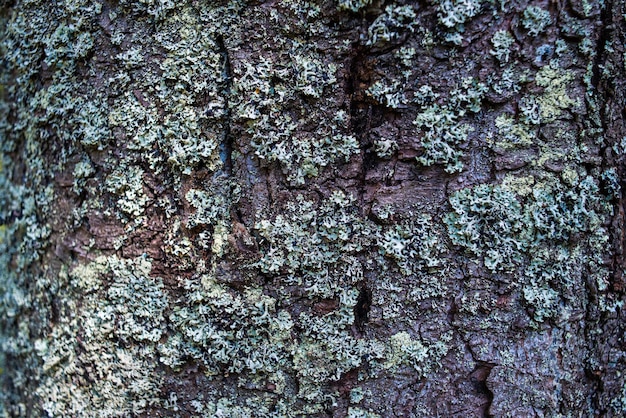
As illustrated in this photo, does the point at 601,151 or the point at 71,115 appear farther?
the point at 71,115

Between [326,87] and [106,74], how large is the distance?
459 mm

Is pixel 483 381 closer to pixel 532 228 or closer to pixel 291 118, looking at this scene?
pixel 532 228

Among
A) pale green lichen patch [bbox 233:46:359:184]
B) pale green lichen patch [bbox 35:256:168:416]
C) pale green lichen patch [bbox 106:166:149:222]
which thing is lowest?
pale green lichen patch [bbox 35:256:168:416]

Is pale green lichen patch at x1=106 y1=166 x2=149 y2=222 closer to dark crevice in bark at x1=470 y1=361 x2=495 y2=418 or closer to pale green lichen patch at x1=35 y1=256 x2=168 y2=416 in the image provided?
pale green lichen patch at x1=35 y1=256 x2=168 y2=416

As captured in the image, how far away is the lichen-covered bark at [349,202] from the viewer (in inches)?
32.4

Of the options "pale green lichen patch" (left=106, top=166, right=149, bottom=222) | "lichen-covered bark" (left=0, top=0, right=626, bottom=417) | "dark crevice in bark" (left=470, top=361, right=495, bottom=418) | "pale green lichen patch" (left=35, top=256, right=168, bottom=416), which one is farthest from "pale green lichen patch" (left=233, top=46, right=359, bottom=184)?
"dark crevice in bark" (left=470, top=361, right=495, bottom=418)

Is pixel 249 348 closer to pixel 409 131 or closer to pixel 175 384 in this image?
pixel 175 384

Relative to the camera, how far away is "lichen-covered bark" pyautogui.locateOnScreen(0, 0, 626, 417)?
2.70ft

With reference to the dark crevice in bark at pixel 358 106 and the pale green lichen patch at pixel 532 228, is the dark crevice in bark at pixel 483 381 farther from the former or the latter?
the dark crevice in bark at pixel 358 106

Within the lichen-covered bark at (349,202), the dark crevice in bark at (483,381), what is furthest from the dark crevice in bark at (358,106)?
the dark crevice in bark at (483,381)

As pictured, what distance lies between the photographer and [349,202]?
0.87m

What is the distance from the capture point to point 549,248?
864 mm

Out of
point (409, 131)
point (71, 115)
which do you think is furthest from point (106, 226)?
point (409, 131)

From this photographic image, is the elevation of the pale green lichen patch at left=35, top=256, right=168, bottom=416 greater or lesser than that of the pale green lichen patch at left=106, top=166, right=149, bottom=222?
lesser
